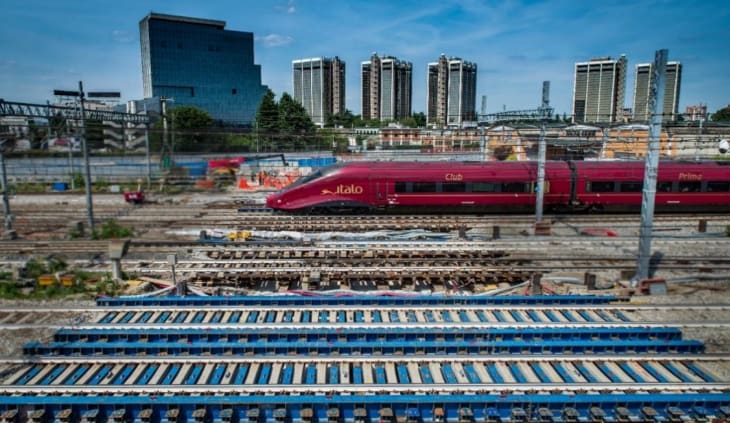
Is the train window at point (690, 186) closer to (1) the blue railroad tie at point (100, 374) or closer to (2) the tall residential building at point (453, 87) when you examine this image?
(1) the blue railroad tie at point (100, 374)

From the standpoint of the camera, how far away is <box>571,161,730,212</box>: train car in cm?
1673

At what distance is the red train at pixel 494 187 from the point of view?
16.4 metres

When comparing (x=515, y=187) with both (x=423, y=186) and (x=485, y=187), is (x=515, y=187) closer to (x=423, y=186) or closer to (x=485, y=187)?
(x=485, y=187)

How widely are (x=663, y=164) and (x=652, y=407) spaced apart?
13.8 m

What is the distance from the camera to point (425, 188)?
16656 mm

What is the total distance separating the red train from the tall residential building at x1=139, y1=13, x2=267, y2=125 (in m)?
68.6

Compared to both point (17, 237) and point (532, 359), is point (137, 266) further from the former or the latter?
point (532, 359)

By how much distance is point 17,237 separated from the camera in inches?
574

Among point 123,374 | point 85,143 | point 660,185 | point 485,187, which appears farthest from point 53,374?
point 660,185

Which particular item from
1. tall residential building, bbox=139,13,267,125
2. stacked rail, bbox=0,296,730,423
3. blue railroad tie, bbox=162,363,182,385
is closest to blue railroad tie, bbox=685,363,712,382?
stacked rail, bbox=0,296,730,423

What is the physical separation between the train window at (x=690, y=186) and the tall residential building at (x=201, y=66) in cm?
7255

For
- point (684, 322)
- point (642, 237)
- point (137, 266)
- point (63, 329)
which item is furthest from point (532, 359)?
point (137, 266)

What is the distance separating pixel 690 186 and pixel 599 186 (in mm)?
3215

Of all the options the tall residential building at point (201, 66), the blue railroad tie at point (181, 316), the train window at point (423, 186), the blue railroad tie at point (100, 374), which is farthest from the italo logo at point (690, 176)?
the tall residential building at point (201, 66)
